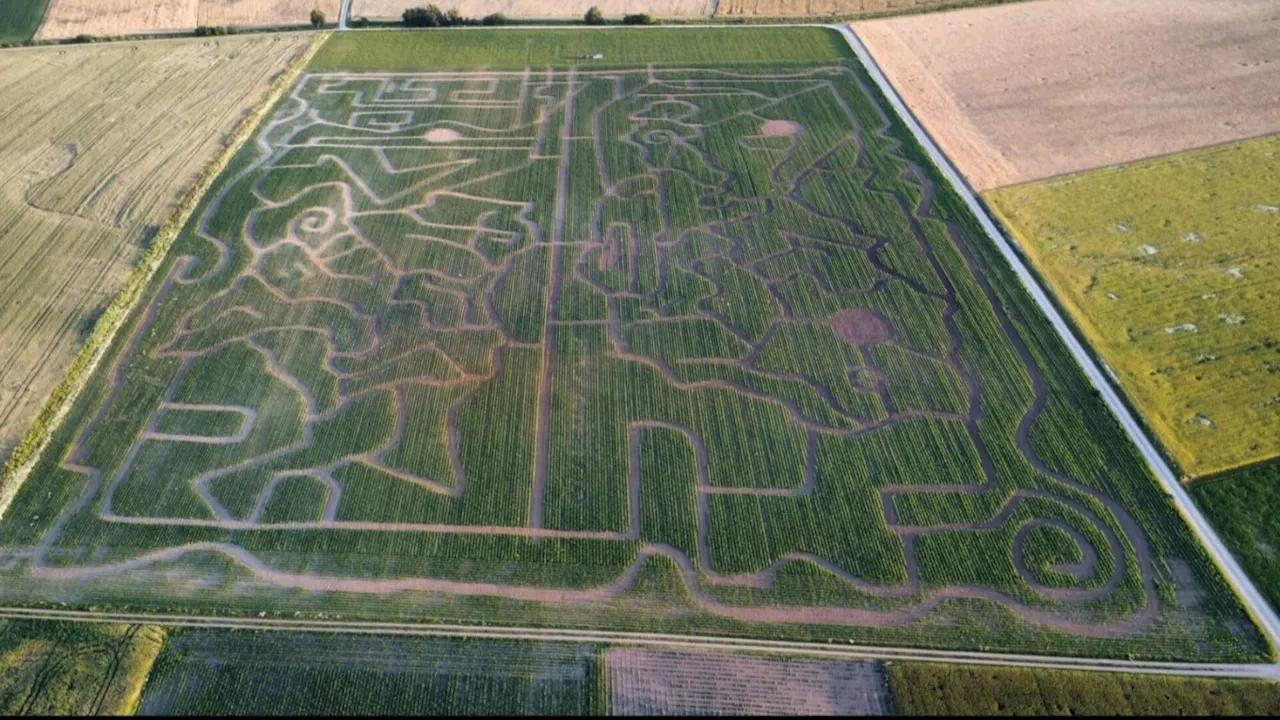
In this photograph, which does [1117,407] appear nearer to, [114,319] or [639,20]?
[639,20]

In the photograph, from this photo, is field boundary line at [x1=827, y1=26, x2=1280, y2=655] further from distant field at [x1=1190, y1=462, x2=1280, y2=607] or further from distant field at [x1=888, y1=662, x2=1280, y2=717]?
distant field at [x1=888, y1=662, x2=1280, y2=717]

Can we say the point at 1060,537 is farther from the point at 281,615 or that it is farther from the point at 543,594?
the point at 281,615

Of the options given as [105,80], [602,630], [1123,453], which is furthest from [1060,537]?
[105,80]

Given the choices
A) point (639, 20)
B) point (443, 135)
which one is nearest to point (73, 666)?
point (443, 135)

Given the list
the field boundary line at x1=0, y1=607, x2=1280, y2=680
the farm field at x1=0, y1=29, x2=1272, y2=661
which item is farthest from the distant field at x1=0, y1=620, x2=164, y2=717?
the farm field at x1=0, y1=29, x2=1272, y2=661

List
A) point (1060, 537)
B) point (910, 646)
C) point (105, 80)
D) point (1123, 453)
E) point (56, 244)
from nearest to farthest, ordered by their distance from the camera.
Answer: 1. point (910, 646)
2. point (1060, 537)
3. point (1123, 453)
4. point (56, 244)
5. point (105, 80)

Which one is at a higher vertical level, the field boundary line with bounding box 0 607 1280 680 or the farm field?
the farm field

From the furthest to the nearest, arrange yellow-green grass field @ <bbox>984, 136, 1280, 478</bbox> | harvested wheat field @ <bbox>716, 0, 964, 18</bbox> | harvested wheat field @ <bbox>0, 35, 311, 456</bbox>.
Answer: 1. harvested wheat field @ <bbox>716, 0, 964, 18</bbox>
2. harvested wheat field @ <bbox>0, 35, 311, 456</bbox>
3. yellow-green grass field @ <bbox>984, 136, 1280, 478</bbox>
